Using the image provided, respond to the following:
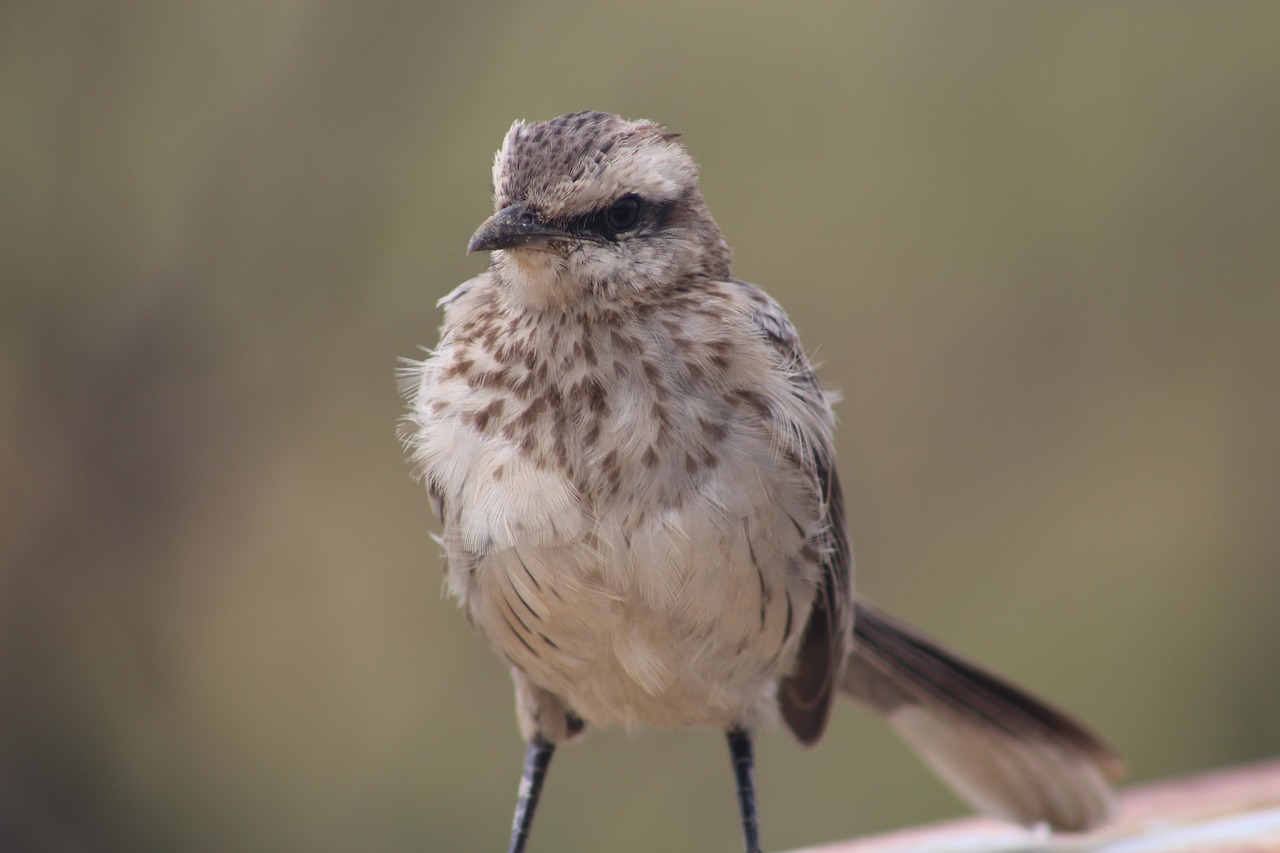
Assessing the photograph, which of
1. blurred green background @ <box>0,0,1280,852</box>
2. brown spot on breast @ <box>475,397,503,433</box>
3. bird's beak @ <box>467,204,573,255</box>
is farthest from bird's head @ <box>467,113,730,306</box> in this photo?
blurred green background @ <box>0,0,1280,852</box>

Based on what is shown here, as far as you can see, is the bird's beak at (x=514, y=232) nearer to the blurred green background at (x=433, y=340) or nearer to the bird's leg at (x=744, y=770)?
the bird's leg at (x=744, y=770)

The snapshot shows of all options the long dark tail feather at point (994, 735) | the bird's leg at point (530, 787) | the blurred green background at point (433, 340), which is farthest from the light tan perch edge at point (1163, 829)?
the blurred green background at point (433, 340)

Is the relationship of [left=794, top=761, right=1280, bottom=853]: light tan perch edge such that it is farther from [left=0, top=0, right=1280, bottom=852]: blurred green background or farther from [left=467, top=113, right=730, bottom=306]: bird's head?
[left=467, top=113, right=730, bottom=306]: bird's head

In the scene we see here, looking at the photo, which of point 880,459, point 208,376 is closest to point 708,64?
point 880,459

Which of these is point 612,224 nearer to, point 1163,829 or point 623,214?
point 623,214

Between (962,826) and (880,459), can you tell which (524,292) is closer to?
(962,826)

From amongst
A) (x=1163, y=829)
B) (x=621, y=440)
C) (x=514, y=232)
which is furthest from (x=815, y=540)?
(x=1163, y=829)
